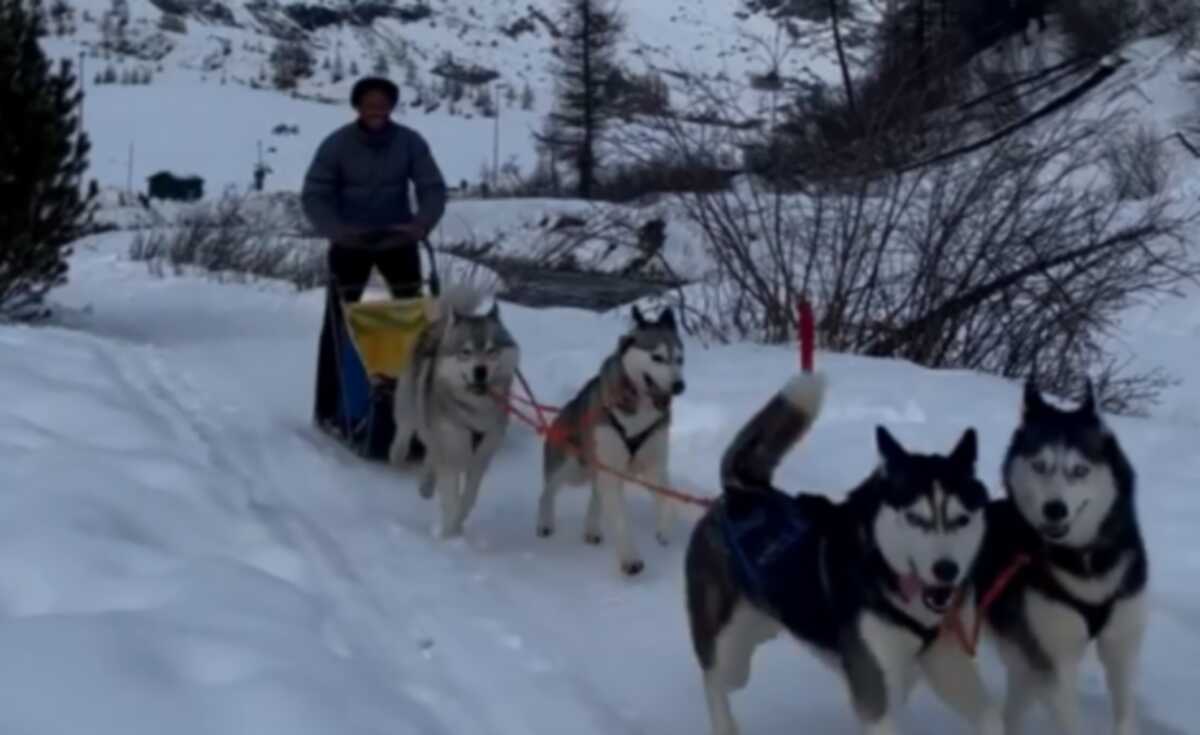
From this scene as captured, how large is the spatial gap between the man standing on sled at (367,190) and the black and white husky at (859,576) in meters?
3.64

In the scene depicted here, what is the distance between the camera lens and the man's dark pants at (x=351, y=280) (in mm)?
7484

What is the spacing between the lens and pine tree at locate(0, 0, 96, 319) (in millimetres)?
10547

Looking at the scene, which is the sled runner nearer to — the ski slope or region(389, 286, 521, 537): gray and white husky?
the ski slope

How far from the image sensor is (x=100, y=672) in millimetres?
3152

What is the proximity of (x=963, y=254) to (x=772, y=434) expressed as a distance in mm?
5701

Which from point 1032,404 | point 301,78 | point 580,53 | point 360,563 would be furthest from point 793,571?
point 301,78

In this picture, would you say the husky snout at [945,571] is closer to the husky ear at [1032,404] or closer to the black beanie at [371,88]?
the husky ear at [1032,404]

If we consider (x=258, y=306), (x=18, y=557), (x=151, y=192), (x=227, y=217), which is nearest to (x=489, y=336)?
(x=18, y=557)

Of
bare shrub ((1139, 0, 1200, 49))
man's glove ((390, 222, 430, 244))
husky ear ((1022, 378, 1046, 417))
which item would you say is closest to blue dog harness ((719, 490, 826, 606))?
husky ear ((1022, 378, 1046, 417))

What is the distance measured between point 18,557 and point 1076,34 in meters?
17.3

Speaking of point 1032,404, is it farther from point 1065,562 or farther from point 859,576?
point 859,576

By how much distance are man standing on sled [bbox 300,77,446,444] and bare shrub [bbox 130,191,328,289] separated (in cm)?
651

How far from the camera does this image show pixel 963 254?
946 cm

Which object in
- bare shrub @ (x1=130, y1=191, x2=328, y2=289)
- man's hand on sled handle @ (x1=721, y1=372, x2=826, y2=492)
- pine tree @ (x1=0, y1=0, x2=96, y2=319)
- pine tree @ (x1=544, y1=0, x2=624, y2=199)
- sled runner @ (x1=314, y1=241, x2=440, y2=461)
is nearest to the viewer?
man's hand on sled handle @ (x1=721, y1=372, x2=826, y2=492)
